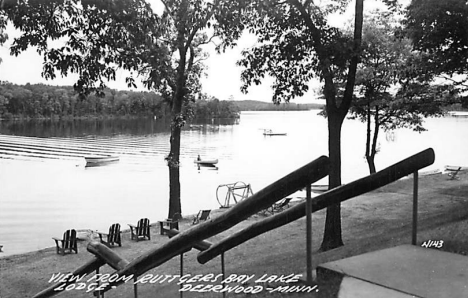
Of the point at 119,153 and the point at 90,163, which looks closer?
the point at 90,163

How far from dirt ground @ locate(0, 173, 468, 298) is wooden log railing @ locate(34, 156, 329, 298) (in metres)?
Result: 1.27

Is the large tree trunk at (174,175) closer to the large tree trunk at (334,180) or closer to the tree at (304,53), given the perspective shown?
the tree at (304,53)

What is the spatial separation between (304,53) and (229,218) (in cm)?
787

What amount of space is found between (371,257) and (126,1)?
4.24 metres

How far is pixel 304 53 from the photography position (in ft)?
32.9

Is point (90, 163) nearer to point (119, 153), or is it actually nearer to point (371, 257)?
point (119, 153)

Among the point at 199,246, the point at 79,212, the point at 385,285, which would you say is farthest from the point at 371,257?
the point at 79,212

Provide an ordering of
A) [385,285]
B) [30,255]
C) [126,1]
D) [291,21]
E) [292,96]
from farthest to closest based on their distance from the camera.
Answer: [30,255], [292,96], [291,21], [126,1], [385,285]

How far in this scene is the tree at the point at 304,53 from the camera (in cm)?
959

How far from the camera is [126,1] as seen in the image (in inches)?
224

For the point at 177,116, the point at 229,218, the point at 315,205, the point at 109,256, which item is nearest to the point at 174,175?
the point at 177,116

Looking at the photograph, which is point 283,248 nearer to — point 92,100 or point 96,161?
point 92,100

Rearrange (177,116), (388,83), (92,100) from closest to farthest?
(92,100) < (177,116) < (388,83)

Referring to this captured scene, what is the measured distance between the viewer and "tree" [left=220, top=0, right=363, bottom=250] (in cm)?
959
